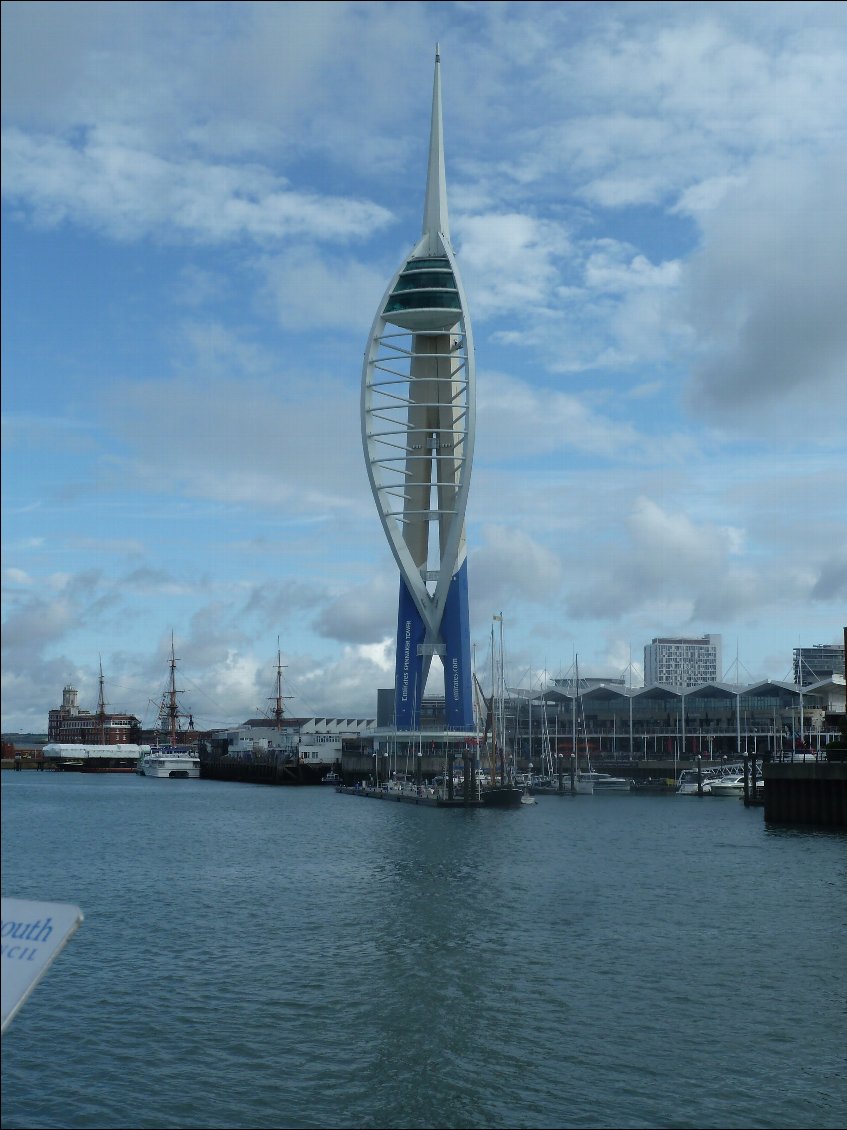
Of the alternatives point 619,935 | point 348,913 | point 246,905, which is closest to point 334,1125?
point 619,935

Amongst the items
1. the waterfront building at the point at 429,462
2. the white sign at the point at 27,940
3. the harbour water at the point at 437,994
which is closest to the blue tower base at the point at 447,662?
the waterfront building at the point at 429,462

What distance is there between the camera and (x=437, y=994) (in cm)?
2011

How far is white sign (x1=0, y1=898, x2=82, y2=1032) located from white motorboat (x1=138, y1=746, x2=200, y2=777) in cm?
14220

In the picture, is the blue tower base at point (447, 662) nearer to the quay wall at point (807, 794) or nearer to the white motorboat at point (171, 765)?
the quay wall at point (807, 794)

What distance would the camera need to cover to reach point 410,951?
78.0ft

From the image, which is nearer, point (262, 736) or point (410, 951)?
point (410, 951)

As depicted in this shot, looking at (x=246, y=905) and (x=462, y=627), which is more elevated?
(x=462, y=627)

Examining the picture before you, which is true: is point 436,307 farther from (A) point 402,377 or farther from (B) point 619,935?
(B) point 619,935

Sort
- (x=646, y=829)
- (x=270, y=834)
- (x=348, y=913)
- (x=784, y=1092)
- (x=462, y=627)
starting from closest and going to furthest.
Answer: (x=784, y=1092) < (x=348, y=913) < (x=270, y=834) < (x=646, y=829) < (x=462, y=627)

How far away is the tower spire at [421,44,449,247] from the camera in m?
97.7

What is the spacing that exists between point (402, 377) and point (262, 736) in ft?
216

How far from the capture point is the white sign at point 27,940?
5.89m

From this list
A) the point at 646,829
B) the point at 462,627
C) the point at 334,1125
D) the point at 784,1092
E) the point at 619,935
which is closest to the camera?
the point at 334,1125

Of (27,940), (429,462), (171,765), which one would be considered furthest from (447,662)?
(27,940)
